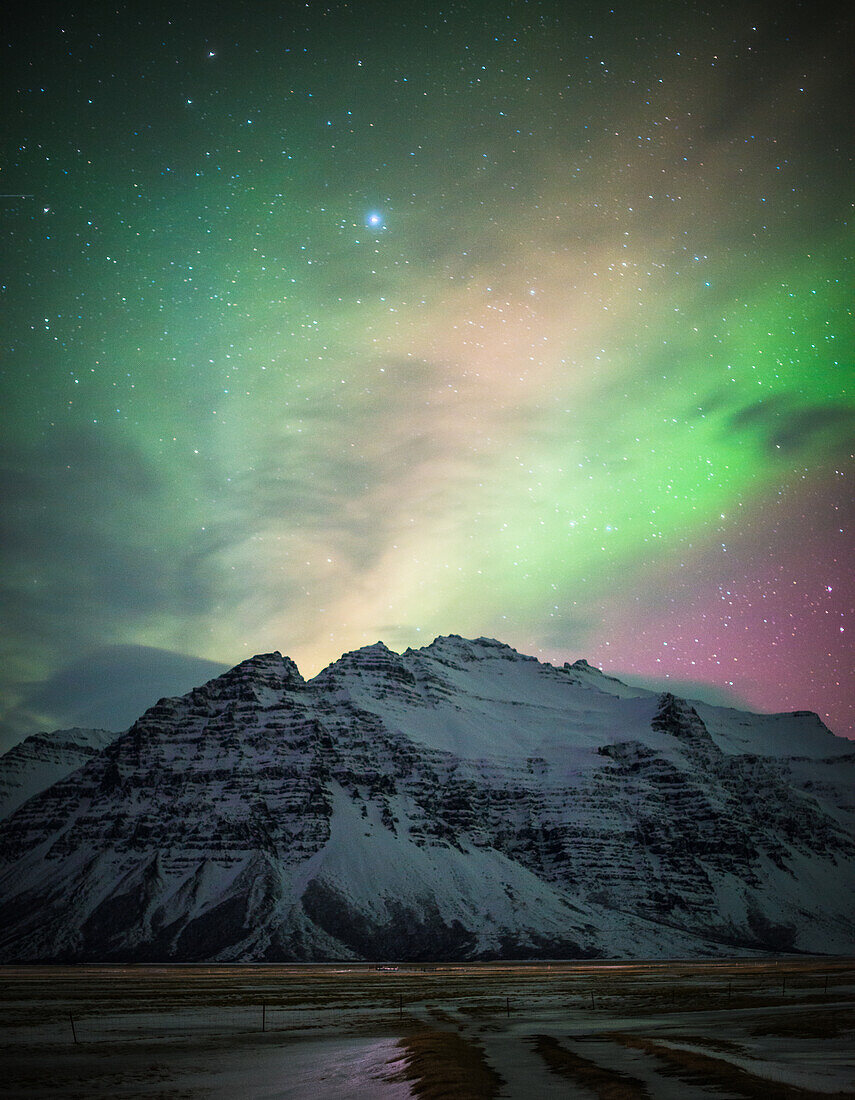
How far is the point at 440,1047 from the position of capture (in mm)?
42594

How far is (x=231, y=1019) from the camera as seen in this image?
6869 centimetres

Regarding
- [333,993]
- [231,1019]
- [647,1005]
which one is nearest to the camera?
[231,1019]

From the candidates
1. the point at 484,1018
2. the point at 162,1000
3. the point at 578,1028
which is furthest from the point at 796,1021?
the point at 162,1000

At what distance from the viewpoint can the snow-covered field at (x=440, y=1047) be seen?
→ 30844mm

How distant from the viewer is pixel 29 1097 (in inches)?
1228

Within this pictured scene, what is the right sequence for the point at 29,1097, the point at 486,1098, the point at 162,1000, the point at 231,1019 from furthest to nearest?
the point at 162,1000, the point at 231,1019, the point at 29,1097, the point at 486,1098

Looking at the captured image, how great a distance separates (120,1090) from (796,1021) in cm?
4105

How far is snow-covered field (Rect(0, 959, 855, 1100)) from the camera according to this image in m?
30.8

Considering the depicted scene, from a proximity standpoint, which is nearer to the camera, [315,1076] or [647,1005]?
[315,1076]

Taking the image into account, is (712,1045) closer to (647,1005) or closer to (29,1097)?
(29,1097)

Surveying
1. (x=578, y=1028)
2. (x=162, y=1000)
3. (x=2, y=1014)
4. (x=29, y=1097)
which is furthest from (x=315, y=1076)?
(x=162, y=1000)

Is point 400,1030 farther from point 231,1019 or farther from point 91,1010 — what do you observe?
point 91,1010

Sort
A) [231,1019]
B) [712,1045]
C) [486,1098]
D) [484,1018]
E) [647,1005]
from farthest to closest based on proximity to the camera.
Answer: [647,1005] < [231,1019] < [484,1018] < [712,1045] < [486,1098]

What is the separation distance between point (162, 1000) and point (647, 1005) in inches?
1938
